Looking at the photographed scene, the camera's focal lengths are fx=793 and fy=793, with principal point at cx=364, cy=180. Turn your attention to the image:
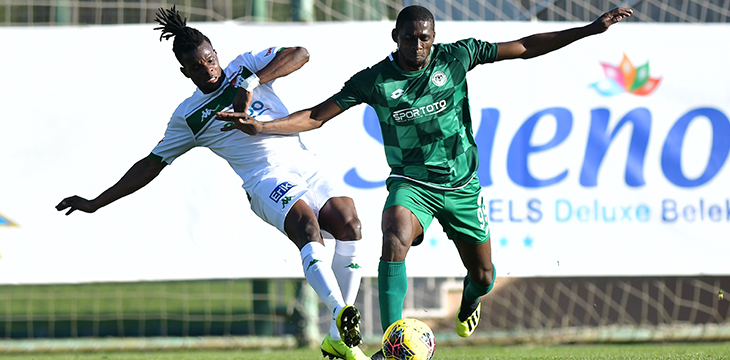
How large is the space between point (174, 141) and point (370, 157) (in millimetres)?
1766

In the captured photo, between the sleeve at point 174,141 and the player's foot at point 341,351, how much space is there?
5.05 feet

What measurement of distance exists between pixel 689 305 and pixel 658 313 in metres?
0.27

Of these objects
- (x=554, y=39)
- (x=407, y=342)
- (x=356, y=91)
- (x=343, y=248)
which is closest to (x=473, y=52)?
(x=554, y=39)

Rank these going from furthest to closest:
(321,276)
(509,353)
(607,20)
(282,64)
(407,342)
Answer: (509,353) → (282,64) → (607,20) → (321,276) → (407,342)

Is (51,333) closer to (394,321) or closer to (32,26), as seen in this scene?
(32,26)

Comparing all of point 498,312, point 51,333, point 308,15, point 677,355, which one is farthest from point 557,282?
point 51,333

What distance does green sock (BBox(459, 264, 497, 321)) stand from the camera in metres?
4.86

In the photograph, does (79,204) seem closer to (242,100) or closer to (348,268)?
(242,100)

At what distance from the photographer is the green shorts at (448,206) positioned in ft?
13.9

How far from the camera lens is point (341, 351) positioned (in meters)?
4.38

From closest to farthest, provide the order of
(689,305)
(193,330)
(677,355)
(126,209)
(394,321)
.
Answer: (394,321)
(677,355)
(126,209)
(689,305)
(193,330)

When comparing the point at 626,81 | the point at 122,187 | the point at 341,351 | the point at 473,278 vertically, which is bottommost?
the point at 341,351

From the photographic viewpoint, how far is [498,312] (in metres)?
6.90

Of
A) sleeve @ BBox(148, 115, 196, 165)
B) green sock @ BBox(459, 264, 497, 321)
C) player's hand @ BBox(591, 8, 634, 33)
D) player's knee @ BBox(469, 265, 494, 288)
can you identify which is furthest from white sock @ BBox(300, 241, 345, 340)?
player's hand @ BBox(591, 8, 634, 33)
